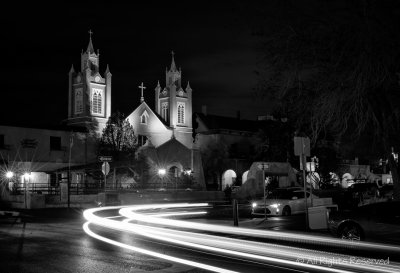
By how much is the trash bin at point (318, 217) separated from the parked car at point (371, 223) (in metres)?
1.96

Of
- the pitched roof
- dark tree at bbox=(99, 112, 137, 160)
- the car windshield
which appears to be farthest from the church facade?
the car windshield

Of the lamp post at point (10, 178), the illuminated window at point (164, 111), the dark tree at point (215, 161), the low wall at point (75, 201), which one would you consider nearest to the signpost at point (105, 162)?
the low wall at point (75, 201)

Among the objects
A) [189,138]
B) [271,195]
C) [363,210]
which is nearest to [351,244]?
[363,210]

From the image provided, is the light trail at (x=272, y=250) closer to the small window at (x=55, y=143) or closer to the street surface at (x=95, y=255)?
the street surface at (x=95, y=255)

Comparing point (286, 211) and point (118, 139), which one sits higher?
point (118, 139)

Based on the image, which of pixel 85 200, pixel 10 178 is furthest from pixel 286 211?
pixel 10 178

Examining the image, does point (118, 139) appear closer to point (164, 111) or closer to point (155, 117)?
point (155, 117)

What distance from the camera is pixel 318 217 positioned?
1761cm

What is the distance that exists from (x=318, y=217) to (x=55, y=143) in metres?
43.6

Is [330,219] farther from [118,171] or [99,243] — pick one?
[118,171]

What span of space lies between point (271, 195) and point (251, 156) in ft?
141

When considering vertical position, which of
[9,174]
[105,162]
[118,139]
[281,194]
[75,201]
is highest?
[118,139]

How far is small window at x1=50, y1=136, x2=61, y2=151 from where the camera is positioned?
56.6 metres

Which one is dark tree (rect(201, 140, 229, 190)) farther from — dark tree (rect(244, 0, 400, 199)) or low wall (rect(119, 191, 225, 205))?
dark tree (rect(244, 0, 400, 199))
